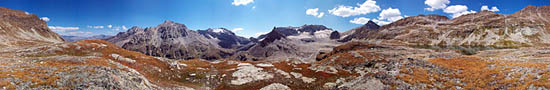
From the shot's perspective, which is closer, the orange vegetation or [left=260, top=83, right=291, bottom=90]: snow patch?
the orange vegetation

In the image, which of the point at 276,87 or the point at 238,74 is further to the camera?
the point at 238,74

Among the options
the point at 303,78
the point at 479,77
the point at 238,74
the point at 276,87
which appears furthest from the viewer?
the point at 238,74

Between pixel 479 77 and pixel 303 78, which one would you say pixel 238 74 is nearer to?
pixel 303 78

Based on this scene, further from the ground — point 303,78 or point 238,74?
point 238,74

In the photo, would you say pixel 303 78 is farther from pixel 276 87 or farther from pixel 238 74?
pixel 238 74

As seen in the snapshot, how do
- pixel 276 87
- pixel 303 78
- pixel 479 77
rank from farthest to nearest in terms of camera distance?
pixel 303 78 → pixel 276 87 → pixel 479 77

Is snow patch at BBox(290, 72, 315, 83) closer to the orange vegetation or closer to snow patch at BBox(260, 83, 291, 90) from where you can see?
snow patch at BBox(260, 83, 291, 90)

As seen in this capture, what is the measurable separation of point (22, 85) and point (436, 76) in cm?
4574

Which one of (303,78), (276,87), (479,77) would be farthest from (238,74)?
(479,77)

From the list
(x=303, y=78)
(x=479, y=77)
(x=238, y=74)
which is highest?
(x=479, y=77)

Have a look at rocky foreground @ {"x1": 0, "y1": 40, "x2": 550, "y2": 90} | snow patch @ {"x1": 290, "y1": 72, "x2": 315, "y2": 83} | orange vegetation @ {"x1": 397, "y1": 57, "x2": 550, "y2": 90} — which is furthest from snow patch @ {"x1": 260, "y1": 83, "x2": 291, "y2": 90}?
orange vegetation @ {"x1": 397, "y1": 57, "x2": 550, "y2": 90}

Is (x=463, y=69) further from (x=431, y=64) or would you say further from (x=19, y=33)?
(x=19, y=33)

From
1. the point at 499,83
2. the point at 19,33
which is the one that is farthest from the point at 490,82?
the point at 19,33

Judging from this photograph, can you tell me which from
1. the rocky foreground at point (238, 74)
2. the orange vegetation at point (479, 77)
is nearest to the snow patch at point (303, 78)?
the rocky foreground at point (238, 74)
